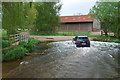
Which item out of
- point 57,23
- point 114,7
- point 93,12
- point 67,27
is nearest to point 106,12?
point 114,7

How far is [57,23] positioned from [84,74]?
31097 mm

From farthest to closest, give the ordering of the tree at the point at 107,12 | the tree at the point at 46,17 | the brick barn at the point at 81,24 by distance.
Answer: the brick barn at the point at 81,24 → the tree at the point at 46,17 → the tree at the point at 107,12

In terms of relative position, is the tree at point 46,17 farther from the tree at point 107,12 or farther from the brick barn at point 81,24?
the tree at point 107,12

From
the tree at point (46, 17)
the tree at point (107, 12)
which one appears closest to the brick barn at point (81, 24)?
the tree at point (46, 17)

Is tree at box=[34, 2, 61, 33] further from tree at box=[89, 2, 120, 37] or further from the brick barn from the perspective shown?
tree at box=[89, 2, 120, 37]

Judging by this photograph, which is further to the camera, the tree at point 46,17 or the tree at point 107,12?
the tree at point 46,17

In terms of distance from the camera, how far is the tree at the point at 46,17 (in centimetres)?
3538

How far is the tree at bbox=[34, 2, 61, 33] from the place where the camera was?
35375 millimetres

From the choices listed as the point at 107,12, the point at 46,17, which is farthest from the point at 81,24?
the point at 107,12

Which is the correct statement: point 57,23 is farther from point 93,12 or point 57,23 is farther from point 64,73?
point 64,73

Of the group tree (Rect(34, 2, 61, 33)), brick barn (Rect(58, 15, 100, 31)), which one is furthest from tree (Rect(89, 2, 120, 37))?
tree (Rect(34, 2, 61, 33))

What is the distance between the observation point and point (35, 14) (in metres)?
37.9

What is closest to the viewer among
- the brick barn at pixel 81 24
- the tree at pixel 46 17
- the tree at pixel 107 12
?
the tree at pixel 107 12

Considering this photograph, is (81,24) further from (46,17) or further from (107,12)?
(107,12)
